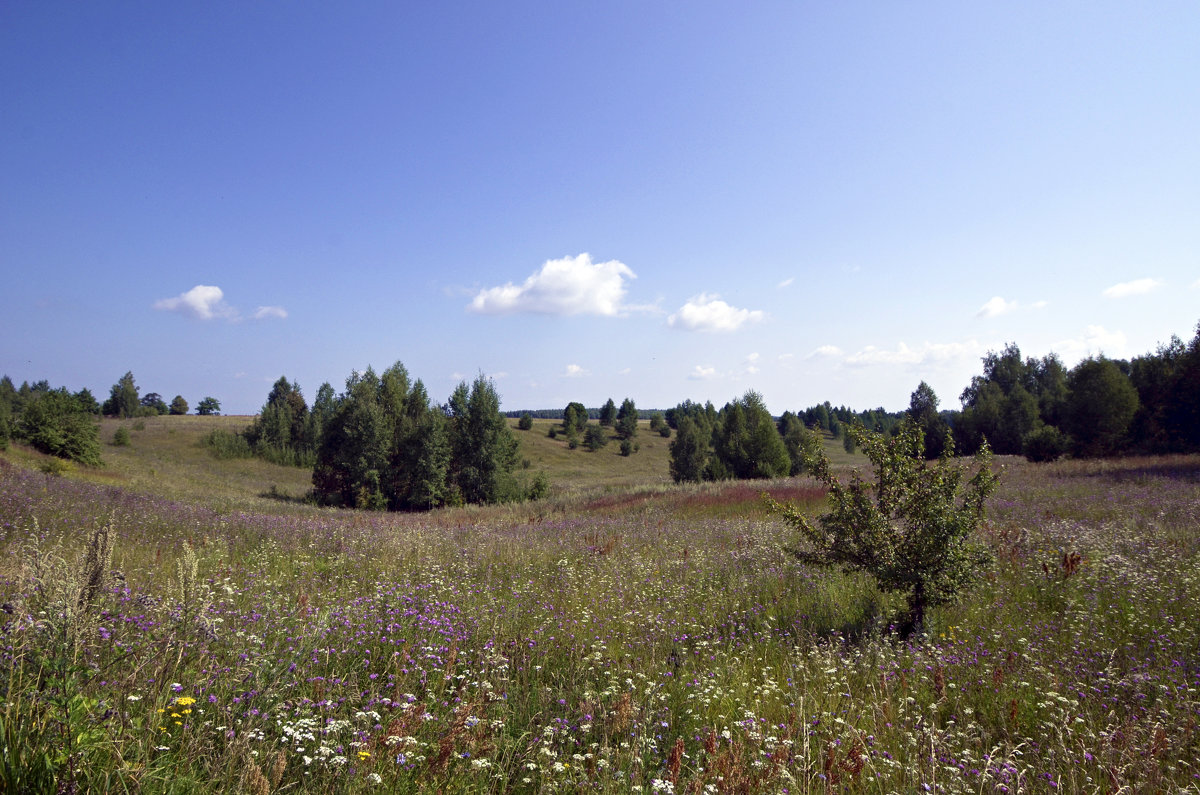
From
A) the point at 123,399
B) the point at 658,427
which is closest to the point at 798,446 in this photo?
the point at 658,427

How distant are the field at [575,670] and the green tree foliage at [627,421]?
6994cm

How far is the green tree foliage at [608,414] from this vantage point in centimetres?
9050

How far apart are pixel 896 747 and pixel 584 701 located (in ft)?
6.98

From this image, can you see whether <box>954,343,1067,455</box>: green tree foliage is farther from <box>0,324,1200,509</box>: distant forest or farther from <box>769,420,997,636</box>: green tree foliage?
<box>769,420,997,636</box>: green tree foliage

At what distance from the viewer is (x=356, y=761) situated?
108 inches

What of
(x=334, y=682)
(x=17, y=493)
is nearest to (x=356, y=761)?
(x=334, y=682)

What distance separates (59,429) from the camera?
26.3 meters

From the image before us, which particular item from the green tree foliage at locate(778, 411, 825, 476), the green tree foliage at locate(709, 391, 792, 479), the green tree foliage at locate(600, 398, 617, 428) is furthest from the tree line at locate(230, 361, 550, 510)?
the green tree foliage at locate(600, 398, 617, 428)

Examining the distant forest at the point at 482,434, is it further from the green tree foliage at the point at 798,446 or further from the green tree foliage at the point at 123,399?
the green tree foliage at the point at 123,399

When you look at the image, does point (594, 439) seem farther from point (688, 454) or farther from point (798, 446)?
point (798, 446)

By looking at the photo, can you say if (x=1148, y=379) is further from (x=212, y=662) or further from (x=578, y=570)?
(x=212, y=662)

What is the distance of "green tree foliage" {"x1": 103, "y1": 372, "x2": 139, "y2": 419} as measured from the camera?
257ft

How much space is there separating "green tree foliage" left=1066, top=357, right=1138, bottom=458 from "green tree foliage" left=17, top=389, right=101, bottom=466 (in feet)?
174

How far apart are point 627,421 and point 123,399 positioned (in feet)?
248
